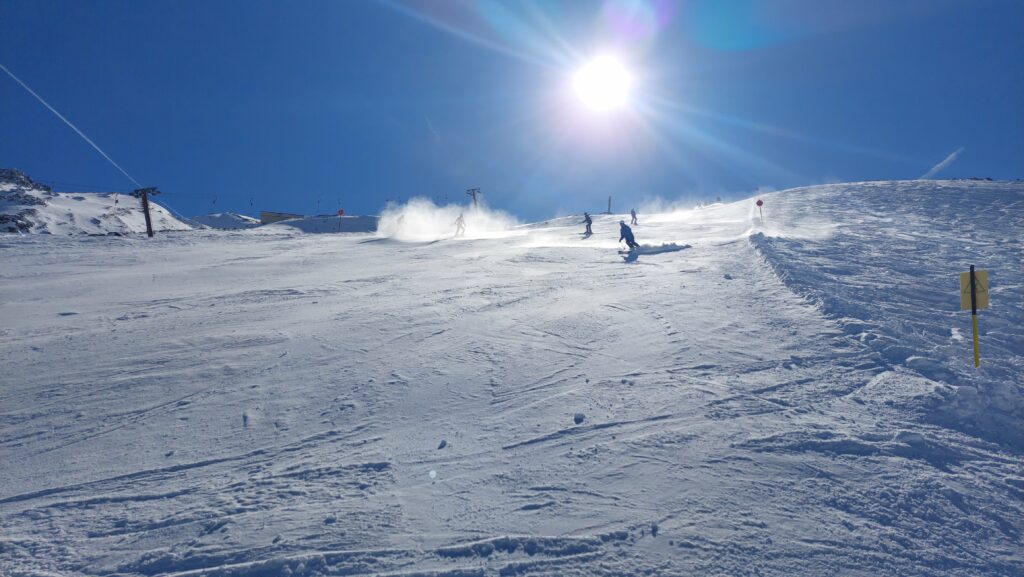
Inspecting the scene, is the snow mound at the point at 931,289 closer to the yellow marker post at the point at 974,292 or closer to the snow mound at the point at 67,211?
the yellow marker post at the point at 974,292

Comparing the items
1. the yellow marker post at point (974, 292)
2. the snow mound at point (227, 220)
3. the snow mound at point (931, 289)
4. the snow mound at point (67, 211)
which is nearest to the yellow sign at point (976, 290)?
the yellow marker post at point (974, 292)

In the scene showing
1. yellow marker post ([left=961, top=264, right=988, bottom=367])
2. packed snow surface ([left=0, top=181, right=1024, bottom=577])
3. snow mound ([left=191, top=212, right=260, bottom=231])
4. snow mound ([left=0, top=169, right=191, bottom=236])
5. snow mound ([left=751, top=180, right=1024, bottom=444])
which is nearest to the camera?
packed snow surface ([left=0, top=181, right=1024, bottom=577])

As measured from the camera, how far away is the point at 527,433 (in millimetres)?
5324

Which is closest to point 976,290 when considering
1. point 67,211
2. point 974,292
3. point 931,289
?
point 974,292

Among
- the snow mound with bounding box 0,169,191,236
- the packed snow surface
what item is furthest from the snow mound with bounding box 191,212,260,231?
the packed snow surface

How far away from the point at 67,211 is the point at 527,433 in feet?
304

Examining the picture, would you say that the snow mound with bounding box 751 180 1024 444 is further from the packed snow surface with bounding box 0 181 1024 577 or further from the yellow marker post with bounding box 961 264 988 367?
the yellow marker post with bounding box 961 264 988 367

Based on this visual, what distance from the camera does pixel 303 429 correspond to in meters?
5.57

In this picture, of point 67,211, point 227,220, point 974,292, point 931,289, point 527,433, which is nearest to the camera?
point 527,433

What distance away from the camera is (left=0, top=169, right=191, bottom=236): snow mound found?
6494 cm

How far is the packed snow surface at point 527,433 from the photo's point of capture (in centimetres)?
379

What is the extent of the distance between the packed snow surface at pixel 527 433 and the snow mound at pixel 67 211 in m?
63.3

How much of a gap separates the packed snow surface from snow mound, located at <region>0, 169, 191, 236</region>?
63344 millimetres

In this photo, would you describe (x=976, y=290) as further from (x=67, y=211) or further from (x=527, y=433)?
(x=67, y=211)
